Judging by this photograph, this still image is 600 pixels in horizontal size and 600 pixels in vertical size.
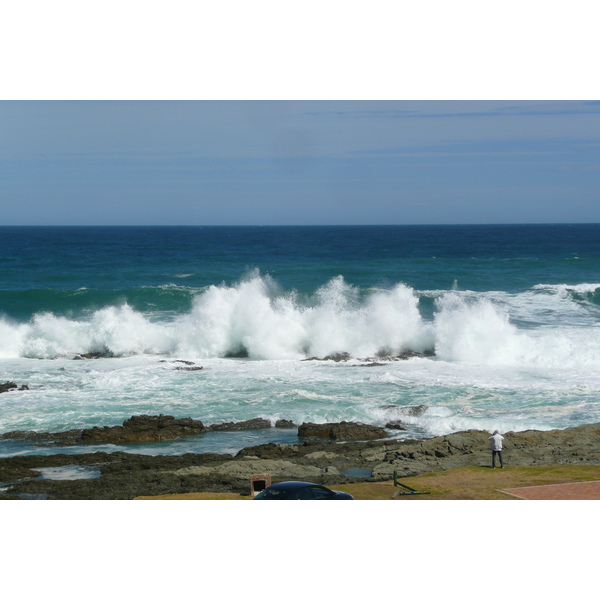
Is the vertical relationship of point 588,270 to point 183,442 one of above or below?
above

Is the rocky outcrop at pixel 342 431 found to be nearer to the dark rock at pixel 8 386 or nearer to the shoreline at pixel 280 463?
the shoreline at pixel 280 463

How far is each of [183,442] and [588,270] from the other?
4317 centimetres

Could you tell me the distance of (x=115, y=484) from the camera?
14.9m

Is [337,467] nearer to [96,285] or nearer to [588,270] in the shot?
[96,285]

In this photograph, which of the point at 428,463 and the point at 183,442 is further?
the point at 183,442

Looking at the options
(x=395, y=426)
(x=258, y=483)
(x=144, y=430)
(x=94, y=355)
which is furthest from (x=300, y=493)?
(x=94, y=355)

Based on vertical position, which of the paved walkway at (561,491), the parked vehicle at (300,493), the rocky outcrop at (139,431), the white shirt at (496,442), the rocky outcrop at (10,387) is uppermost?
the white shirt at (496,442)

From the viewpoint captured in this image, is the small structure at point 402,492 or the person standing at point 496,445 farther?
the person standing at point 496,445

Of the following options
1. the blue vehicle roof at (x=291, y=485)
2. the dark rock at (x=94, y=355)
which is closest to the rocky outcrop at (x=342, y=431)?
the blue vehicle roof at (x=291, y=485)

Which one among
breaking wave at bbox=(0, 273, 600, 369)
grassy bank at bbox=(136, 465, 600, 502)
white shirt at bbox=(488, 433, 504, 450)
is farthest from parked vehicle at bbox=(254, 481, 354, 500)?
breaking wave at bbox=(0, 273, 600, 369)

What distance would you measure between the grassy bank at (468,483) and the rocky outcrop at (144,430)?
198 inches

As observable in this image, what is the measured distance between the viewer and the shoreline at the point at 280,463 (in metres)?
14.8
